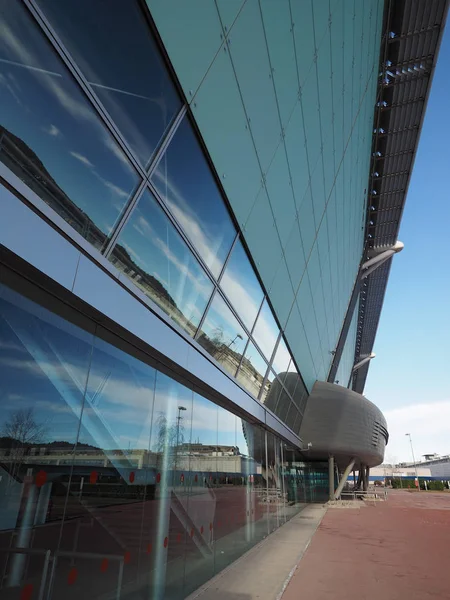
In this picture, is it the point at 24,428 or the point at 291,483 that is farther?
the point at 291,483

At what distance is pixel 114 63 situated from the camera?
155 inches

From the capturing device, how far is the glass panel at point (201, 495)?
6.01m

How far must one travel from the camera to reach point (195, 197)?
19.8 feet

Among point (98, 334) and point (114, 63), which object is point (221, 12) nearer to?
point (114, 63)

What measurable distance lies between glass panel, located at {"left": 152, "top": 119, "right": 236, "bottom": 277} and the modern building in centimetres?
4

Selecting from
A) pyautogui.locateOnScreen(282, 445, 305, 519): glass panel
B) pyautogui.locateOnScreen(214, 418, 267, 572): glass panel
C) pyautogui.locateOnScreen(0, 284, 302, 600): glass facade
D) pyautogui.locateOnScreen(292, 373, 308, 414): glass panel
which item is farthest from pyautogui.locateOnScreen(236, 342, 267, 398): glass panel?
pyautogui.locateOnScreen(292, 373, 308, 414): glass panel

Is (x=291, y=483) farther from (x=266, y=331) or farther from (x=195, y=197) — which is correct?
(x=195, y=197)

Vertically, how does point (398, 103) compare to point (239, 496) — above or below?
above

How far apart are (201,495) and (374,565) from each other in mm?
5055

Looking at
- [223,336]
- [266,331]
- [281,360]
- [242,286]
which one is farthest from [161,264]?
[281,360]

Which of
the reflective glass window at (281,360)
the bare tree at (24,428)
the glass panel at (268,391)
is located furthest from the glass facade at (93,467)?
the reflective glass window at (281,360)

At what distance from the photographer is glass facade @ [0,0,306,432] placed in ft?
9.86

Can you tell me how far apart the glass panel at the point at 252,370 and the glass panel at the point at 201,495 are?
2101mm

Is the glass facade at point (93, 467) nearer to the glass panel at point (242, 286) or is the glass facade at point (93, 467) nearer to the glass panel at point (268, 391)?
the glass panel at point (242, 286)
